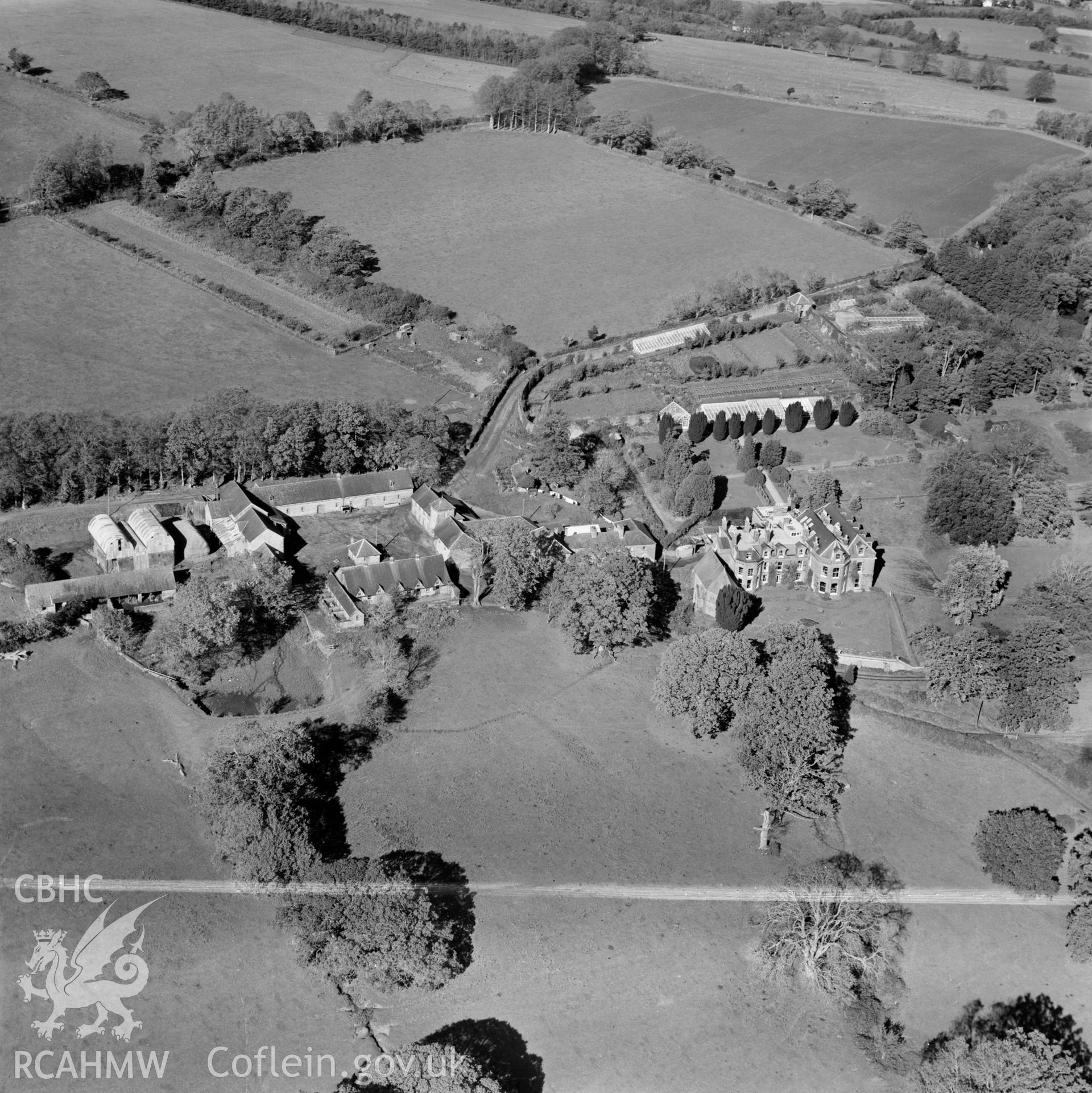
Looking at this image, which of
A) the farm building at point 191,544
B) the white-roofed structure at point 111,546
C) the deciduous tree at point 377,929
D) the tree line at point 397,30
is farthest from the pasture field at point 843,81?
the deciduous tree at point 377,929

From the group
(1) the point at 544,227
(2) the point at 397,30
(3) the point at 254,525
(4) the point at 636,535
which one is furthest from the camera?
(2) the point at 397,30

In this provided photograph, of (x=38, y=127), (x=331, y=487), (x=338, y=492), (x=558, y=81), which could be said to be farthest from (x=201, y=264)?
(x=558, y=81)

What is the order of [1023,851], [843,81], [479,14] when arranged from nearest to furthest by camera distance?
[1023,851] < [843,81] < [479,14]

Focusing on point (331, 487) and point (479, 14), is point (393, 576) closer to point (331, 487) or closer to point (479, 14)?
point (331, 487)

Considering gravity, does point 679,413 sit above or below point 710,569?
above

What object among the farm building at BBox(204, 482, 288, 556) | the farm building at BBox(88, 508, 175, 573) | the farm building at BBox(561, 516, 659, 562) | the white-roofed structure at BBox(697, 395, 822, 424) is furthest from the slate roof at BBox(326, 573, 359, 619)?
the white-roofed structure at BBox(697, 395, 822, 424)

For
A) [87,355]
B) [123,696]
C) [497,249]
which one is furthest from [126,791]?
[497,249]

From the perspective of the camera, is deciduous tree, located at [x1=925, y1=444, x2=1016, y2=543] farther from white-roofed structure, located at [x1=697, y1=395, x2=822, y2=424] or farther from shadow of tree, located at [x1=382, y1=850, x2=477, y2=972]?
shadow of tree, located at [x1=382, y1=850, x2=477, y2=972]
